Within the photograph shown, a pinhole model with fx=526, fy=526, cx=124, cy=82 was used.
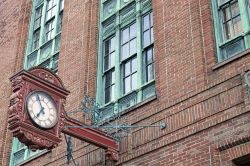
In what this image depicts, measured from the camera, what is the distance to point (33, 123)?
415 inches

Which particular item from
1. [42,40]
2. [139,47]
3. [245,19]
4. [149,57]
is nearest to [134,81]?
[149,57]

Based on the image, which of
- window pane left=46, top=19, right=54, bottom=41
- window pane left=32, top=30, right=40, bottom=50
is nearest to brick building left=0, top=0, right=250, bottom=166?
window pane left=46, top=19, right=54, bottom=41

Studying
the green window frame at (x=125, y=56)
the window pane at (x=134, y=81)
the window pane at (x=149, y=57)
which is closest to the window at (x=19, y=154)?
the green window frame at (x=125, y=56)

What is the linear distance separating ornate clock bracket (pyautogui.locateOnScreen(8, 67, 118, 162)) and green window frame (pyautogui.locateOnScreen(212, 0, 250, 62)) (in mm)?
3422

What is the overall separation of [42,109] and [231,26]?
4.64 m

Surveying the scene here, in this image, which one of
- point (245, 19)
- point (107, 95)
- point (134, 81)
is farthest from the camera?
point (107, 95)

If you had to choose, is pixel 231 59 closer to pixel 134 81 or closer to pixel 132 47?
pixel 134 81

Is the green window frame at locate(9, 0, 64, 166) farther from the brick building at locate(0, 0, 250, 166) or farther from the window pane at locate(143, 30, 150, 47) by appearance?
the window pane at locate(143, 30, 150, 47)

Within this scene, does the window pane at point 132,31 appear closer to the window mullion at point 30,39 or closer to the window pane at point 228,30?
the window pane at point 228,30

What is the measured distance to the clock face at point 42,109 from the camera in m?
10.7

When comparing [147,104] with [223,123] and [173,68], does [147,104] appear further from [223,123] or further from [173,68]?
[223,123]

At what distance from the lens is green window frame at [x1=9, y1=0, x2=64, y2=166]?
16922 millimetres

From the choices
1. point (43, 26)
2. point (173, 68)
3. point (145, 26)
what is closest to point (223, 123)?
point (173, 68)

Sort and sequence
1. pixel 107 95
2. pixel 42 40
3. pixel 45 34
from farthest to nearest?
pixel 45 34, pixel 42 40, pixel 107 95
